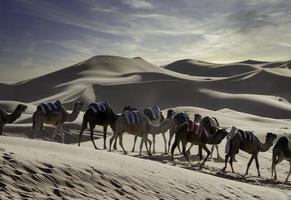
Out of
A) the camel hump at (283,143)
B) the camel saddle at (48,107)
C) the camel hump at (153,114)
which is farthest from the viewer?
the camel hump at (153,114)

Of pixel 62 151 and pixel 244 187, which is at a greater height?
pixel 62 151

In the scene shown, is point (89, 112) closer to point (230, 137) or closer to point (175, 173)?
point (230, 137)

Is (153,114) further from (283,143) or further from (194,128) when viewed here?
(283,143)

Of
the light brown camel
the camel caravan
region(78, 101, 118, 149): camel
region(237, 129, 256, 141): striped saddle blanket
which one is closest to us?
the camel caravan

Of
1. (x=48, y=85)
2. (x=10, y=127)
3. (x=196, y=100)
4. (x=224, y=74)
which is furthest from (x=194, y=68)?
(x=10, y=127)

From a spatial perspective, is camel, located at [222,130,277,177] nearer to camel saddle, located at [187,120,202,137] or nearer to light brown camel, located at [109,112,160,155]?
camel saddle, located at [187,120,202,137]

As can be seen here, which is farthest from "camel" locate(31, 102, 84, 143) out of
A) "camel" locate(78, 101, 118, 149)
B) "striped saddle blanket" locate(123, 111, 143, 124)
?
"striped saddle blanket" locate(123, 111, 143, 124)

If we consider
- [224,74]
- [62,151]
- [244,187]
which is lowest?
[244,187]

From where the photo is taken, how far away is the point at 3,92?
96.1 meters

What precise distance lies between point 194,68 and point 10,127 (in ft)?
484

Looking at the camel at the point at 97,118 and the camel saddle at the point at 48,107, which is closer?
the camel at the point at 97,118

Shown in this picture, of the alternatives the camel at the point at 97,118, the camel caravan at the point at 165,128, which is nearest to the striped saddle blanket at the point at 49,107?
the camel caravan at the point at 165,128

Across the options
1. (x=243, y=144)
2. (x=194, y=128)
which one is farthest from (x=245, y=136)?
(x=194, y=128)

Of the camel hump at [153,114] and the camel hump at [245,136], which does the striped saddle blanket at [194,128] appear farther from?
the camel hump at [153,114]
